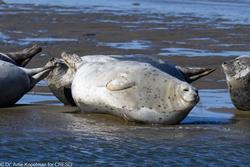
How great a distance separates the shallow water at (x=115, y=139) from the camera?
6.29 meters

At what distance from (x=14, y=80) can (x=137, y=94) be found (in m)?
1.43

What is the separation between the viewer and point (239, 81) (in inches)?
339

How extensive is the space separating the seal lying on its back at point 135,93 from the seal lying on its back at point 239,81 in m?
1.15

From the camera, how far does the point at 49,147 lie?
657cm

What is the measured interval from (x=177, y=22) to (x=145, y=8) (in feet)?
16.9

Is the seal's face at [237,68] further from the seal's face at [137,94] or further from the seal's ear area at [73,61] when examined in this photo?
the seal's ear area at [73,61]

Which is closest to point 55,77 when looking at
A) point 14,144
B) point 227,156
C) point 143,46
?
point 14,144

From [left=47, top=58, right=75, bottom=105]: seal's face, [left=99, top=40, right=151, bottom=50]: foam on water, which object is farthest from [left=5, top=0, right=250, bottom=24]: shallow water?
[left=47, top=58, right=75, bottom=105]: seal's face

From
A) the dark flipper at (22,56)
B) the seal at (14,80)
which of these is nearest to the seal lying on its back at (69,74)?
the seal at (14,80)

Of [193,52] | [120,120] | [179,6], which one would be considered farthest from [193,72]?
[179,6]

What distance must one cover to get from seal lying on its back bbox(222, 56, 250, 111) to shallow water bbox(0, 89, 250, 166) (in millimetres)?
270

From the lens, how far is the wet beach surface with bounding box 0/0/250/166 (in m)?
6.44

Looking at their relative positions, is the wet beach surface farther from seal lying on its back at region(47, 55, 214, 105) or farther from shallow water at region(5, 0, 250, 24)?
shallow water at region(5, 0, 250, 24)

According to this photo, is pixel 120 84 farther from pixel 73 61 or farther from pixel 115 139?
pixel 73 61
